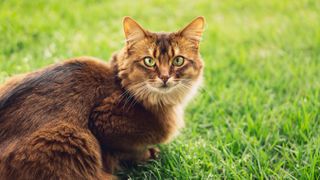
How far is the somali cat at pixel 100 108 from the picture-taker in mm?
2578

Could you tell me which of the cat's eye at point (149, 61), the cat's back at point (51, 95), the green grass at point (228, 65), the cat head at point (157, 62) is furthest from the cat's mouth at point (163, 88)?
the green grass at point (228, 65)

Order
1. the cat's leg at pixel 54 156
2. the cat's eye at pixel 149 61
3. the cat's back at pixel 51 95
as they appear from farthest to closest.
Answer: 1. the cat's eye at pixel 149 61
2. the cat's back at pixel 51 95
3. the cat's leg at pixel 54 156

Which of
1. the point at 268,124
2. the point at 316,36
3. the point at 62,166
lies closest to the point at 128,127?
the point at 62,166

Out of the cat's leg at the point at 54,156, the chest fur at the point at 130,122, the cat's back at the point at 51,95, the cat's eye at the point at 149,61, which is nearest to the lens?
the cat's leg at the point at 54,156

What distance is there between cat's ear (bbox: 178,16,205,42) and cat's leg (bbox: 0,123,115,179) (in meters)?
1.03

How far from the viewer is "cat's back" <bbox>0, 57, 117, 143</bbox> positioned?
2666 millimetres

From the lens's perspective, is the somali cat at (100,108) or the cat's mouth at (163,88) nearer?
the somali cat at (100,108)

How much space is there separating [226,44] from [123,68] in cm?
241

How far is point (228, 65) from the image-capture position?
15.5 feet

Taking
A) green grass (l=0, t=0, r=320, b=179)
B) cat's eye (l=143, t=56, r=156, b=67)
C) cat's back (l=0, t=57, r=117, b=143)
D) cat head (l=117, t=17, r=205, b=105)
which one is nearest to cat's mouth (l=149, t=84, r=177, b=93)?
cat head (l=117, t=17, r=205, b=105)

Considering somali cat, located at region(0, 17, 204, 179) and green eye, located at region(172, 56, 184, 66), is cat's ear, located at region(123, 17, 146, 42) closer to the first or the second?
somali cat, located at region(0, 17, 204, 179)

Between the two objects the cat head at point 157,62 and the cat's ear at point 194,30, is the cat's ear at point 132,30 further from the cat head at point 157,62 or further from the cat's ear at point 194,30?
the cat's ear at point 194,30

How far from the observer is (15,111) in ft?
8.85

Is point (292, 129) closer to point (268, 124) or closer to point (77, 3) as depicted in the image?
point (268, 124)
